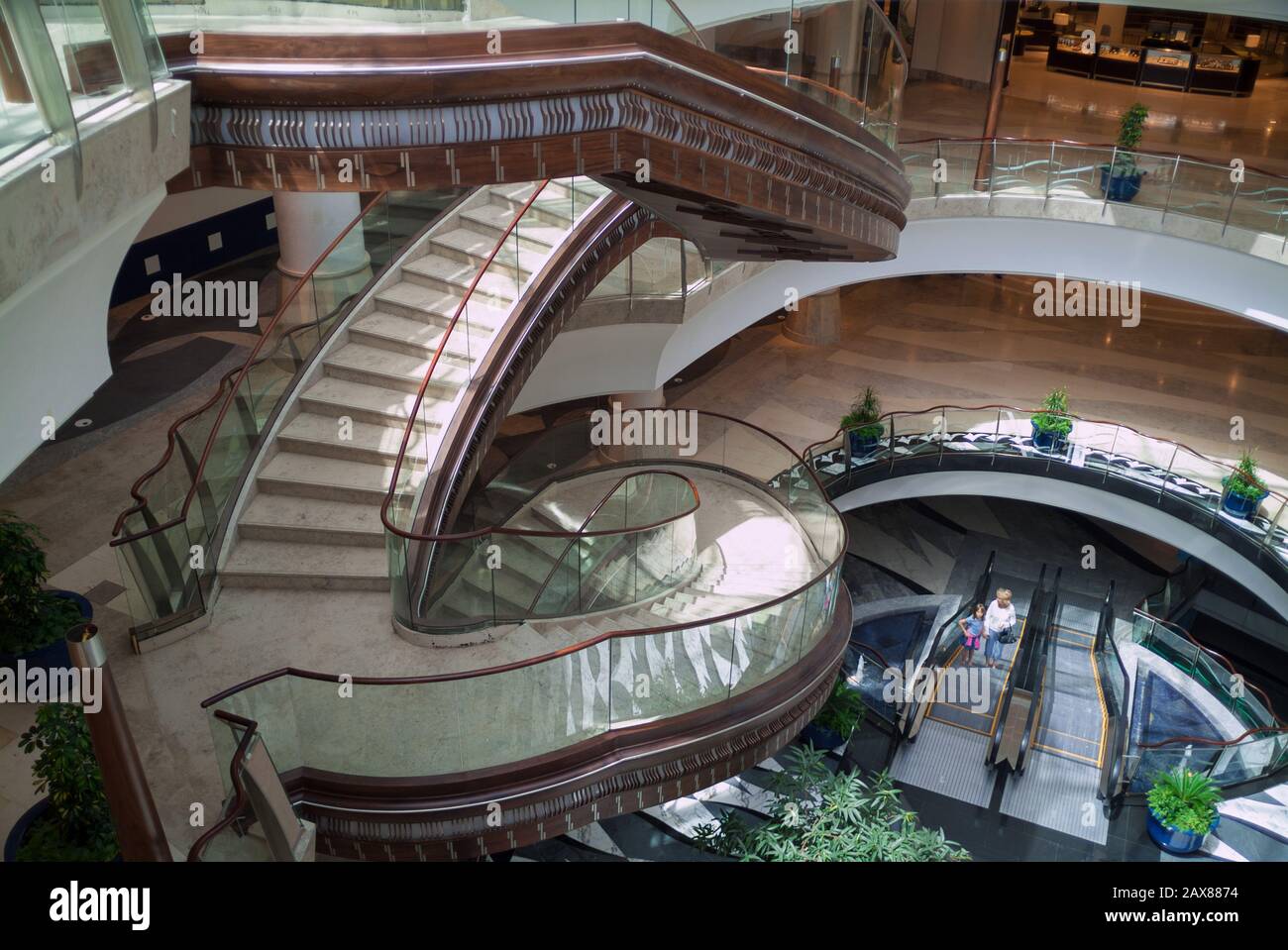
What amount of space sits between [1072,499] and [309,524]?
36.4ft

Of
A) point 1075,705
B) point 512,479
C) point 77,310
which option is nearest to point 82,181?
point 77,310

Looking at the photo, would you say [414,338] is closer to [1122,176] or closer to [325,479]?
[325,479]

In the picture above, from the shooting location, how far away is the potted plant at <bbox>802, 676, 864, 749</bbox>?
11.2m

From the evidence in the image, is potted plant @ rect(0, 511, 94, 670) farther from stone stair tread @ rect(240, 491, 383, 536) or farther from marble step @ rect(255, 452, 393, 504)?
marble step @ rect(255, 452, 393, 504)

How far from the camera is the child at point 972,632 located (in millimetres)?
13742

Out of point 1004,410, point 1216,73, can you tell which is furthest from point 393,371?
point 1216,73

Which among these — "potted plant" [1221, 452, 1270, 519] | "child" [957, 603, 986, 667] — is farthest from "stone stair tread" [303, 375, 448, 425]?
"potted plant" [1221, 452, 1270, 519]

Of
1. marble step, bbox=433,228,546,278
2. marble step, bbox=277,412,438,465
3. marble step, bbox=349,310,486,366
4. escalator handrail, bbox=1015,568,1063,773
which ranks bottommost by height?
escalator handrail, bbox=1015,568,1063,773

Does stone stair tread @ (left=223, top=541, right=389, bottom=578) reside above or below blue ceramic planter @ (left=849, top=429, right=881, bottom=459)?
above

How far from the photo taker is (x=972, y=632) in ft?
45.1

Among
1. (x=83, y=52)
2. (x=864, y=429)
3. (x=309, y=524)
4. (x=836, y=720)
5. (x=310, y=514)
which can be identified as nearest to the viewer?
(x=83, y=52)

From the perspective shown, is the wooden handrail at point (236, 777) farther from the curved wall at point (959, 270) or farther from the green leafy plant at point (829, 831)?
the curved wall at point (959, 270)

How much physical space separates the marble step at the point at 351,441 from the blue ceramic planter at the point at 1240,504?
33.9ft

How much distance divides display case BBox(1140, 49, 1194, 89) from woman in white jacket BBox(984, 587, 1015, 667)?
559 inches
